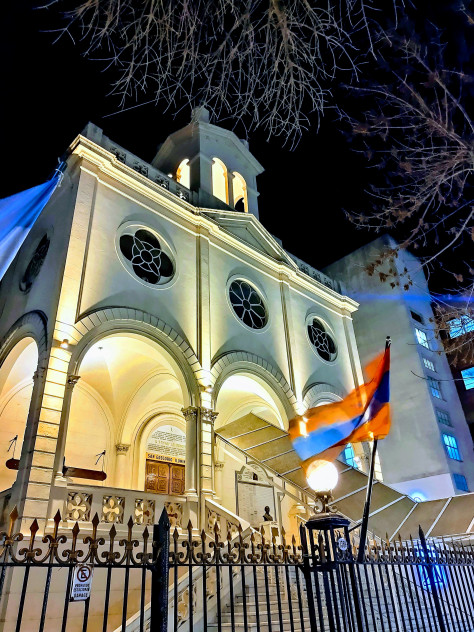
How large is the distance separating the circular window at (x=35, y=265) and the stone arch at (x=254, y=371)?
5.73 metres

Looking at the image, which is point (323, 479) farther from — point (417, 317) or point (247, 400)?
point (417, 317)

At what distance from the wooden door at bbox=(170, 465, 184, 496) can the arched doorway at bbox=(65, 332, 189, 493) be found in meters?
1.34

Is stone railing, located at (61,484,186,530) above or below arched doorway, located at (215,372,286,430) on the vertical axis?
below

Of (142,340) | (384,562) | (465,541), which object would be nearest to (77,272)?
(142,340)

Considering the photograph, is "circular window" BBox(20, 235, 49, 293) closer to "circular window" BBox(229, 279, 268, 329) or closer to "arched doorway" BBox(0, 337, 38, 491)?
"arched doorway" BBox(0, 337, 38, 491)

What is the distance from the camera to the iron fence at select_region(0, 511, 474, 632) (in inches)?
148

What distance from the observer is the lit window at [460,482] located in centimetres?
1955

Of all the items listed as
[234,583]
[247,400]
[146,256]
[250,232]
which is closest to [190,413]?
[146,256]

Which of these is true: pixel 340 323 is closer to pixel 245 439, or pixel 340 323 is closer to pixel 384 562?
pixel 245 439

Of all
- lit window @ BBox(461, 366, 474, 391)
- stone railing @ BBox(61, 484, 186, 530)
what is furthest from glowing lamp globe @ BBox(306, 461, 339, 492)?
lit window @ BBox(461, 366, 474, 391)

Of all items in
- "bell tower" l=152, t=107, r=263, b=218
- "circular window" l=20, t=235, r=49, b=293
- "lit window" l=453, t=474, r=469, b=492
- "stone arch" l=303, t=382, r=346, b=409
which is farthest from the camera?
"lit window" l=453, t=474, r=469, b=492

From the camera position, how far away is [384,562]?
5.23 meters

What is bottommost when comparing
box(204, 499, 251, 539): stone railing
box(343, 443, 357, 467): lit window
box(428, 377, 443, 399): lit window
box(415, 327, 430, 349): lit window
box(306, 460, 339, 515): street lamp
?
box(306, 460, 339, 515): street lamp

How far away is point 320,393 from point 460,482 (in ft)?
27.2
